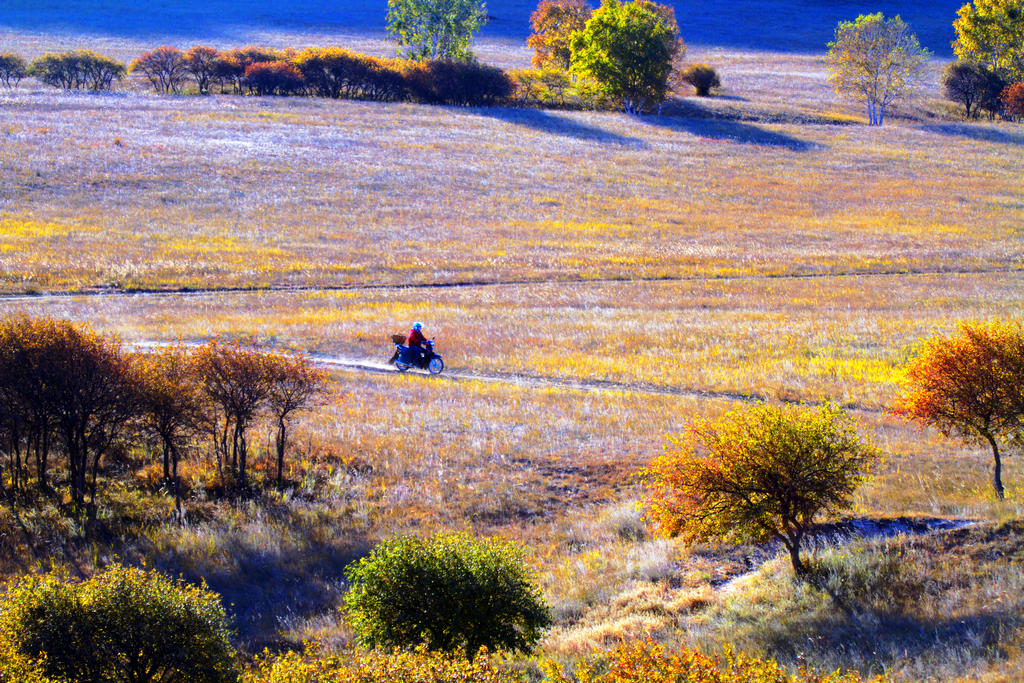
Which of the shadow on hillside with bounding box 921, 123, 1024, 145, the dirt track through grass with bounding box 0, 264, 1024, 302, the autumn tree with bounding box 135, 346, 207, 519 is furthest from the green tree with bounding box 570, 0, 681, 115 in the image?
the autumn tree with bounding box 135, 346, 207, 519

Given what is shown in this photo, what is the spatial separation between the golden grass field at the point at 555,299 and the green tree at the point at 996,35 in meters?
14.5

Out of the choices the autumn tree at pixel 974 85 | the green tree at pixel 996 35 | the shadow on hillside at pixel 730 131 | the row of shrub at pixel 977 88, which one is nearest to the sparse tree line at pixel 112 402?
the shadow on hillside at pixel 730 131

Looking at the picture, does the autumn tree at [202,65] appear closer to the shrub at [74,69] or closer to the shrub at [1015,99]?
the shrub at [74,69]

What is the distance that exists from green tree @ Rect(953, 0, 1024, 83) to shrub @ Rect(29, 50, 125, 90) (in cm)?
9376

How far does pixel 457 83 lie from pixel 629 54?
17.8m

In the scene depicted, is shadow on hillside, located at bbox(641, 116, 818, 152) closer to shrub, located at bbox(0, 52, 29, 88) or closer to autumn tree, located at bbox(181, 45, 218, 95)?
autumn tree, located at bbox(181, 45, 218, 95)

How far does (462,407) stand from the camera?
20.1m

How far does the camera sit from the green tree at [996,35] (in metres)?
95.3

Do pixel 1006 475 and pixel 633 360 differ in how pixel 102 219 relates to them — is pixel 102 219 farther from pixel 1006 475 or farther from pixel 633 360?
pixel 1006 475

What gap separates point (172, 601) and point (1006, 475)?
13.9 metres

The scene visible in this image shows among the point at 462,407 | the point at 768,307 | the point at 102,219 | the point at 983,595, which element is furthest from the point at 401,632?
the point at 102,219

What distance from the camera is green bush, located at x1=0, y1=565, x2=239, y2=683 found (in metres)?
7.41

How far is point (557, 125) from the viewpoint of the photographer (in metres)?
78.7

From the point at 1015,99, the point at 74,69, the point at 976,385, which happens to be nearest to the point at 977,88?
the point at 1015,99
